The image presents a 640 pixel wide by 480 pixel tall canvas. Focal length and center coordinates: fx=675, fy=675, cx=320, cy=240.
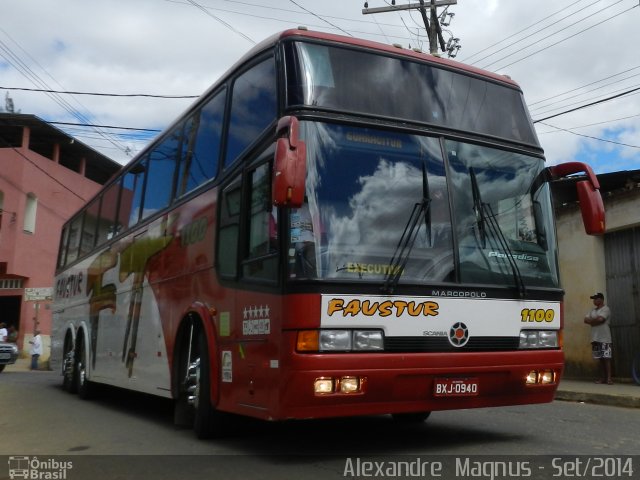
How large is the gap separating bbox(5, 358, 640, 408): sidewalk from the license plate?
18.0 ft

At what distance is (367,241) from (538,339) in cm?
182

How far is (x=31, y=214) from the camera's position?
92.8 feet

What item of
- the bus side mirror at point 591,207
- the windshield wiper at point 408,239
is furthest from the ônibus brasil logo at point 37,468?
the bus side mirror at point 591,207

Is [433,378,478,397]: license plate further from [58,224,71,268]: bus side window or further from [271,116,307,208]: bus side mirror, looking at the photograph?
[58,224,71,268]: bus side window

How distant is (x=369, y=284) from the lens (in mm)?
4883

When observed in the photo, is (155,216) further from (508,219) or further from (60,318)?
(60,318)

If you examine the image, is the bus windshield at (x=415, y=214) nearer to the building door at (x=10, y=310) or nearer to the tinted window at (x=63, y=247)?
the tinted window at (x=63, y=247)

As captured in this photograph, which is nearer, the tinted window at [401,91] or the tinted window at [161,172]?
the tinted window at [401,91]

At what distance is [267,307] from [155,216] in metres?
3.76

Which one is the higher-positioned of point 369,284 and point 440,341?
point 369,284

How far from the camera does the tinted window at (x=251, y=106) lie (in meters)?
5.53

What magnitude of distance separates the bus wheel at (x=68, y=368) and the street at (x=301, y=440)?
3.15 m

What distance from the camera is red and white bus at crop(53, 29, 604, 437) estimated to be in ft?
15.8

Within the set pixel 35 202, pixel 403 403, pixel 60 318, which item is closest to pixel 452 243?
pixel 403 403
